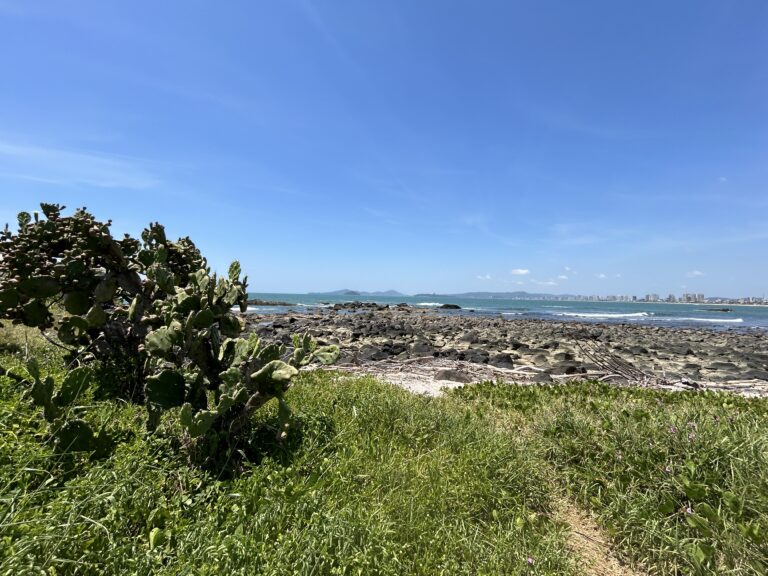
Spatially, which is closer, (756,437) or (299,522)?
(299,522)

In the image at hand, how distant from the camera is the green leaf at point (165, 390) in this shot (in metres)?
3.03

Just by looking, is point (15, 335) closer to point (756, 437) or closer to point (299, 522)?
point (299, 522)

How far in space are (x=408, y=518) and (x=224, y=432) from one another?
1.62 metres

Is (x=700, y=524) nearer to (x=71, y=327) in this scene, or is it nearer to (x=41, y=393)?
(x=41, y=393)

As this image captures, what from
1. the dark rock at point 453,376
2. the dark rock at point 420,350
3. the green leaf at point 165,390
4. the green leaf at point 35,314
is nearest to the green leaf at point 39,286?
the green leaf at point 35,314

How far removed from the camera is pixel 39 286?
3.69 meters

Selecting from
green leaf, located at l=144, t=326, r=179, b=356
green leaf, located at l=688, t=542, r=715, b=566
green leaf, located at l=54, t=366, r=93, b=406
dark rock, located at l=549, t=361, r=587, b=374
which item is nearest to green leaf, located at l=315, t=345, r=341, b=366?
green leaf, located at l=144, t=326, r=179, b=356

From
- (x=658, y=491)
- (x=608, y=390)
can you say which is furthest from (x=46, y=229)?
(x=608, y=390)

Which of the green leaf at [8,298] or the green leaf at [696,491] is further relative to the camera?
the green leaf at [8,298]

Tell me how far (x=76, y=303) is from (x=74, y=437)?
1644 millimetres

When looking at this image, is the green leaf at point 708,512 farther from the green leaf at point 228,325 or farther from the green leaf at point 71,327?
the green leaf at point 71,327

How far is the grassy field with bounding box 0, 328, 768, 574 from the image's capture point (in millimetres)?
2170

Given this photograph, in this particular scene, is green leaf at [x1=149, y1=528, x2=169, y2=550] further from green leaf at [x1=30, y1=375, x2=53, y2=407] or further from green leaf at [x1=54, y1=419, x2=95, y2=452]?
green leaf at [x1=30, y1=375, x2=53, y2=407]

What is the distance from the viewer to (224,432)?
3.15 meters
